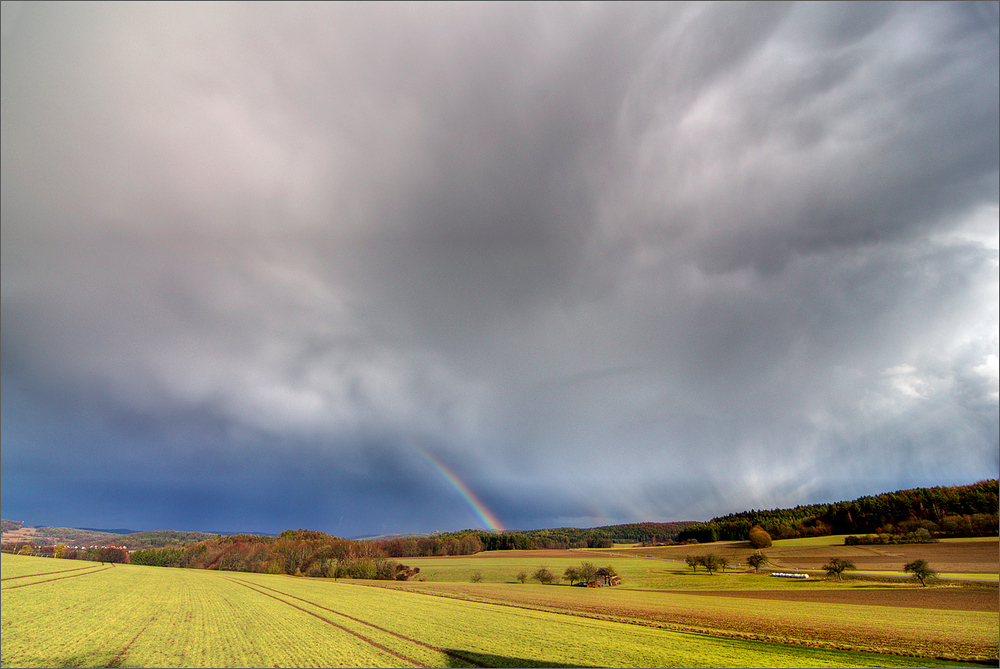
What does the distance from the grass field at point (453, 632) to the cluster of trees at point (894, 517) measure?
10057 cm

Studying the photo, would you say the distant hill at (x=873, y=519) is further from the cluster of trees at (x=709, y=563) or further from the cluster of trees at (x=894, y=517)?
the cluster of trees at (x=709, y=563)

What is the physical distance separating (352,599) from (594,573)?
66.2m

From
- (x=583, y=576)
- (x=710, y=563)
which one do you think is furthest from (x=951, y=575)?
(x=583, y=576)

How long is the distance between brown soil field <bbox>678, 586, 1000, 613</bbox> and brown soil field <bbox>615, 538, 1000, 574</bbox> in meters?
26.5

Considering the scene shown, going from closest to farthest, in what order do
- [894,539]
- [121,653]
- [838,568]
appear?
1. [121,653]
2. [838,568]
3. [894,539]

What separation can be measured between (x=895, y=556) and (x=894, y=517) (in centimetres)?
5488

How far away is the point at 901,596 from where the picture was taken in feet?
204

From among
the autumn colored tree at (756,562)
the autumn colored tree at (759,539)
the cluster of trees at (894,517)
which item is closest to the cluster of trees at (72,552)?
the autumn colored tree at (756,562)

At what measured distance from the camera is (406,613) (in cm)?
4900

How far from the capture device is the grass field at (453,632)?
28984 millimetres

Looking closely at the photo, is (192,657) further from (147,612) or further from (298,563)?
(298,563)

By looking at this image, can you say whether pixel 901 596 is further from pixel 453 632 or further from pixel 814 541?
pixel 814 541

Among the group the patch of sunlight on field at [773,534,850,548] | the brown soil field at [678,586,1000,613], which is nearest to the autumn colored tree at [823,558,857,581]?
the brown soil field at [678,586,1000,613]

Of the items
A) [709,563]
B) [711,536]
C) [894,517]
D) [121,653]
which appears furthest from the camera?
[711,536]
